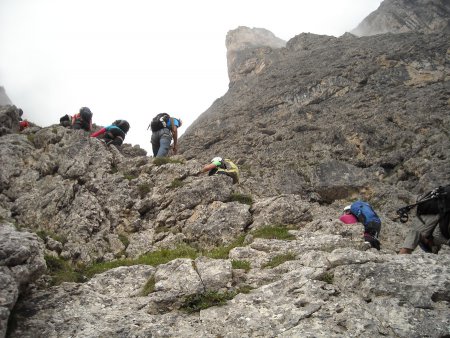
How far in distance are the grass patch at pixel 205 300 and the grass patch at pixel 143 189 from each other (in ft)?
27.0

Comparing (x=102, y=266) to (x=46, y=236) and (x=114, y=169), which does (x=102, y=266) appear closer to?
(x=46, y=236)

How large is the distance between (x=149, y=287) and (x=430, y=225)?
320 inches

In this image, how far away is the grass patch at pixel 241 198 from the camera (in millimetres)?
15398

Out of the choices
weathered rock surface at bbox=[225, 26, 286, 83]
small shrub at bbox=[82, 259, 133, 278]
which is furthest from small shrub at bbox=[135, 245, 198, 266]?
weathered rock surface at bbox=[225, 26, 286, 83]

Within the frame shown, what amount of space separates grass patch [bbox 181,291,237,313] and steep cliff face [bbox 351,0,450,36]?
7567cm

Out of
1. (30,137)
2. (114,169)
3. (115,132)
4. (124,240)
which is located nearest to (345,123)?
(115,132)

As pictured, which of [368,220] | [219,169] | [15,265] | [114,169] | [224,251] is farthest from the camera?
[114,169]

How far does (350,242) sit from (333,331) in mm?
4200

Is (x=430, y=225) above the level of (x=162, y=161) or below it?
Answer: below

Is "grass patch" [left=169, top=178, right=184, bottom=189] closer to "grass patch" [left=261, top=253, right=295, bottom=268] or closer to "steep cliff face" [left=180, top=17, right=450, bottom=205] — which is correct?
"steep cliff face" [left=180, top=17, right=450, bottom=205]

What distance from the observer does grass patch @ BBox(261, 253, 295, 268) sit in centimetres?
996

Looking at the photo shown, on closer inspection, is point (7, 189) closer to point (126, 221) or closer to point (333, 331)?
point (126, 221)

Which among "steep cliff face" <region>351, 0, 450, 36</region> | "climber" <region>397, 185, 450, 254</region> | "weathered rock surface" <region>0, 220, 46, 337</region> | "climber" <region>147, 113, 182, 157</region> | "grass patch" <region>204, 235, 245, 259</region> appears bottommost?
"climber" <region>397, 185, 450, 254</region>

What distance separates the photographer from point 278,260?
10180mm
